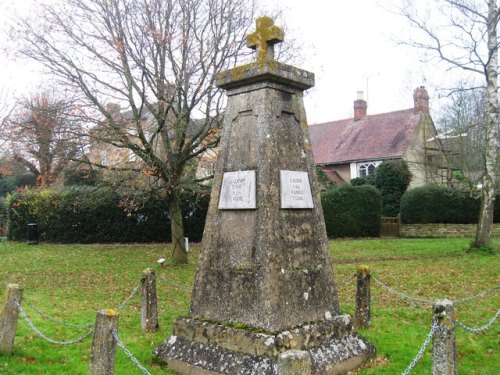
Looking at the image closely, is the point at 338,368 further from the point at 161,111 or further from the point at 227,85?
the point at 161,111

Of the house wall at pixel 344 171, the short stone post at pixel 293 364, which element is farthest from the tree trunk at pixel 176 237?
the house wall at pixel 344 171

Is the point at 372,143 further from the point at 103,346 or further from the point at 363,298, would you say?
the point at 103,346

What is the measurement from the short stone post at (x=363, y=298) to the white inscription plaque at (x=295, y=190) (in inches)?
90.4

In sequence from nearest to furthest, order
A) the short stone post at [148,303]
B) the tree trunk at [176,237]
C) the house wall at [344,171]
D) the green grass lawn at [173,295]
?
the green grass lawn at [173,295]
the short stone post at [148,303]
the tree trunk at [176,237]
the house wall at [344,171]

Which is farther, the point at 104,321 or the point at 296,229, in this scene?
the point at 296,229

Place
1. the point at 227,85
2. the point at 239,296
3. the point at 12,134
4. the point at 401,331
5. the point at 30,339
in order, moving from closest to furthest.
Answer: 1. the point at 239,296
2. the point at 227,85
3. the point at 30,339
4. the point at 401,331
5. the point at 12,134

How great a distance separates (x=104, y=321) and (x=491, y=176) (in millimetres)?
16159

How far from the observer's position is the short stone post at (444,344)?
4.86 meters

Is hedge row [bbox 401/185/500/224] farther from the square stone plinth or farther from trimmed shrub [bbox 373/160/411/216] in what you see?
the square stone plinth

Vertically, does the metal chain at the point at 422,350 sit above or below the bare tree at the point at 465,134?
below

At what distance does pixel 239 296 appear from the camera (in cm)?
579

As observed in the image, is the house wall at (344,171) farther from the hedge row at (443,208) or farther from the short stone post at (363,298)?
the short stone post at (363,298)

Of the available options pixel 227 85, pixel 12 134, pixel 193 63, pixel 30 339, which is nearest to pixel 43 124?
pixel 12 134

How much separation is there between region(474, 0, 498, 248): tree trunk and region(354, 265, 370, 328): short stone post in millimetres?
11513
